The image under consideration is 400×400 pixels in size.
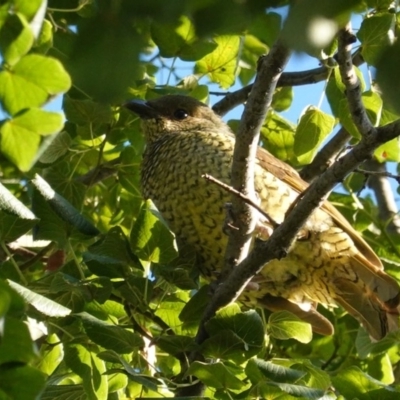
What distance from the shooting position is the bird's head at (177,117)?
13.4 feet

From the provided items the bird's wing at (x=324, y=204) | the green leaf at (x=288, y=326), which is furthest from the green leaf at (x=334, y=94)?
Result: the bird's wing at (x=324, y=204)

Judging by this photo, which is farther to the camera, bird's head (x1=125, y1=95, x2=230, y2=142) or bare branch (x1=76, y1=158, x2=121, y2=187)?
bird's head (x1=125, y1=95, x2=230, y2=142)

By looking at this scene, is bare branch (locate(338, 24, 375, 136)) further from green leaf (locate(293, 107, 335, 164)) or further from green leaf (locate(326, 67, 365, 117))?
green leaf (locate(293, 107, 335, 164))

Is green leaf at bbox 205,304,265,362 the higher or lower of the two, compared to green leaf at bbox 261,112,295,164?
lower

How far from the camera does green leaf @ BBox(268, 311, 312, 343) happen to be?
105 inches

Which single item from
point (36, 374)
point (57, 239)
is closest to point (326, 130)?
point (57, 239)

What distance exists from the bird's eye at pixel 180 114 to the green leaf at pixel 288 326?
1812 millimetres

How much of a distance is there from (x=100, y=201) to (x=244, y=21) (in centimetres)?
327

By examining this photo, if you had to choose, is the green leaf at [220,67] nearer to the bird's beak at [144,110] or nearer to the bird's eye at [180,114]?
the bird's beak at [144,110]

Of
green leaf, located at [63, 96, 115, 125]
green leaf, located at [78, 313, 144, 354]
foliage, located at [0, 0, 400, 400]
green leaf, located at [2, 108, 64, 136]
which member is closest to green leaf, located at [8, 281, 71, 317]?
foliage, located at [0, 0, 400, 400]

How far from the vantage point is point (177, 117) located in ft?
14.2

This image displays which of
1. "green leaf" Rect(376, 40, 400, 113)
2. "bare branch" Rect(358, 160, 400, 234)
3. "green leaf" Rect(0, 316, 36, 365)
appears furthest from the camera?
"bare branch" Rect(358, 160, 400, 234)

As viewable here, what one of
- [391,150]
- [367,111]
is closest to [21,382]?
[367,111]

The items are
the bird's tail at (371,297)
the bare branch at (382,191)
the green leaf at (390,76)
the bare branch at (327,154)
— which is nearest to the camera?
the green leaf at (390,76)
